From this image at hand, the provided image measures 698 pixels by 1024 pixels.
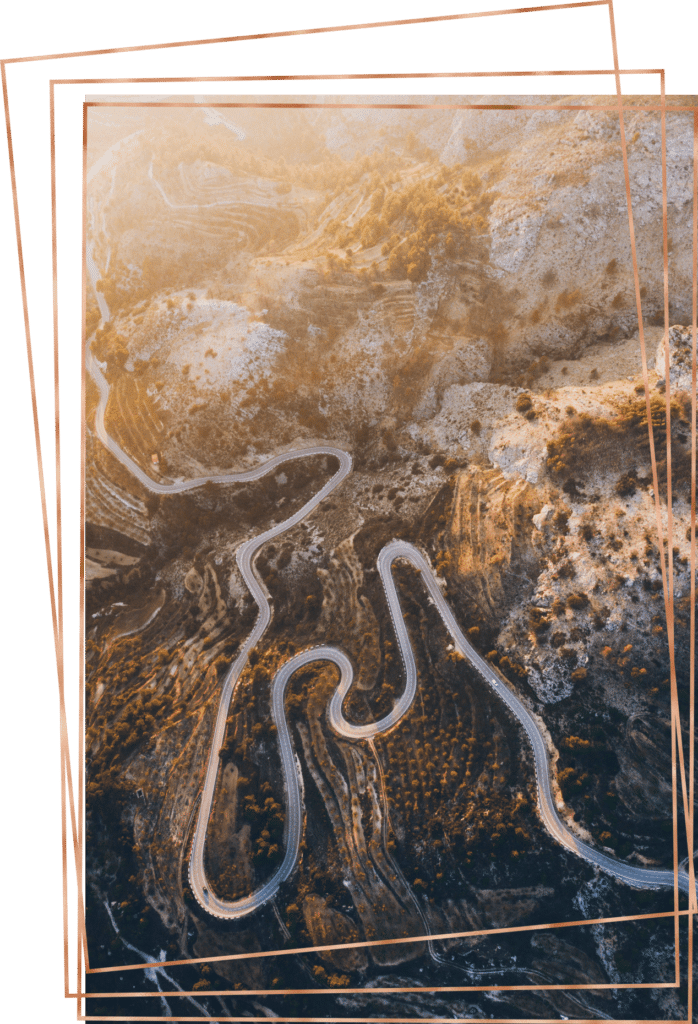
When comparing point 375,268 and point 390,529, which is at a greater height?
point 375,268

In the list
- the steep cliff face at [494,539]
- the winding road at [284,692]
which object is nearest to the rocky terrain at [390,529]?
the steep cliff face at [494,539]

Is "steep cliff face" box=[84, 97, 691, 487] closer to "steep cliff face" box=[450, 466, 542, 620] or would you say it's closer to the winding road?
the winding road

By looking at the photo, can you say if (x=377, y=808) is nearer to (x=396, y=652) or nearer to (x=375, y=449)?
(x=396, y=652)

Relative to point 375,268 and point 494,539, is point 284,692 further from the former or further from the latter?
point 375,268

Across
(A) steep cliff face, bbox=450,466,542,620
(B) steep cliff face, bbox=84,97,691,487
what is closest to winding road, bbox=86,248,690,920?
(A) steep cliff face, bbox=450,466,542,620

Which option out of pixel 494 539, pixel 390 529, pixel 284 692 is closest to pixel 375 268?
pixel 390 529

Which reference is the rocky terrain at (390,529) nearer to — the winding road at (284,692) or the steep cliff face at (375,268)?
the steep cliff face at (375,268)
